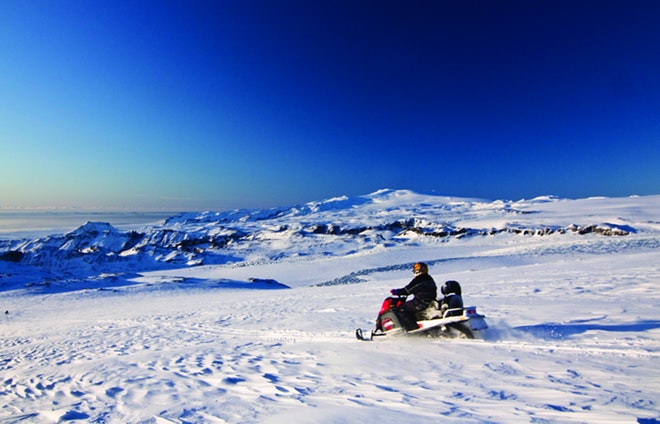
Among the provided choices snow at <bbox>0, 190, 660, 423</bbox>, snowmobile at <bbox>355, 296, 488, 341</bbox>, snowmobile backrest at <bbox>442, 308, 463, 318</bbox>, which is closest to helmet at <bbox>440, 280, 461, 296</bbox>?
snowmobile at <bbox>355, 296, 488, 341</bbox>

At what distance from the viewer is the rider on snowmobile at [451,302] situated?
695cm

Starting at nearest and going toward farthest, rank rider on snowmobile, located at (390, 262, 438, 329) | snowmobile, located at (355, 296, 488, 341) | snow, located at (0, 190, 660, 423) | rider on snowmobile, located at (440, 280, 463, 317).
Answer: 1. snow, located at (0, 190, 660, 423)
2. snowmobile, located at (355, 296, 488, 341)
3. rider on snowmobile, located at (440, 280, 463, 317)
4. rider on snowmobile, located at (390, 262, 438, 329)

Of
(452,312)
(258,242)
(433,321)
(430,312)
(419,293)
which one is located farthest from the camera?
(258,242)

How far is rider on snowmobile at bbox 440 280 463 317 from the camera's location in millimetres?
6953

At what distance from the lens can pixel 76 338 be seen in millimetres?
12398

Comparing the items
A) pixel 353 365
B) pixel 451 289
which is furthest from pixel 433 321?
pixel 353 365

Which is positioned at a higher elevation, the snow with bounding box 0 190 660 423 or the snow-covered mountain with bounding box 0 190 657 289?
the snow with bounding box 0 190 660 423

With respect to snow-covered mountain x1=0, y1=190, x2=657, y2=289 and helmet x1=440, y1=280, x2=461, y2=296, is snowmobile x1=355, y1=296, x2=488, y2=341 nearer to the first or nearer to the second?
helmet x1=440, y1=280, x2=461, y2=296

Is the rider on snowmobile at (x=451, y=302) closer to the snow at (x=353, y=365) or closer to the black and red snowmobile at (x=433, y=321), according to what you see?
the black and red snowmobile at (x=433, y=321)

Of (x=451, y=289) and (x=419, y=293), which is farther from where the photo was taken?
(x=419, y=293)

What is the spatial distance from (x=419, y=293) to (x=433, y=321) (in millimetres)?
622

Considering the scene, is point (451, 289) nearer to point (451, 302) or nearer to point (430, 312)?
point (451, 302)

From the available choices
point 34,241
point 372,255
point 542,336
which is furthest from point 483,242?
point 34,241

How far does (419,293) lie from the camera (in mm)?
7520
